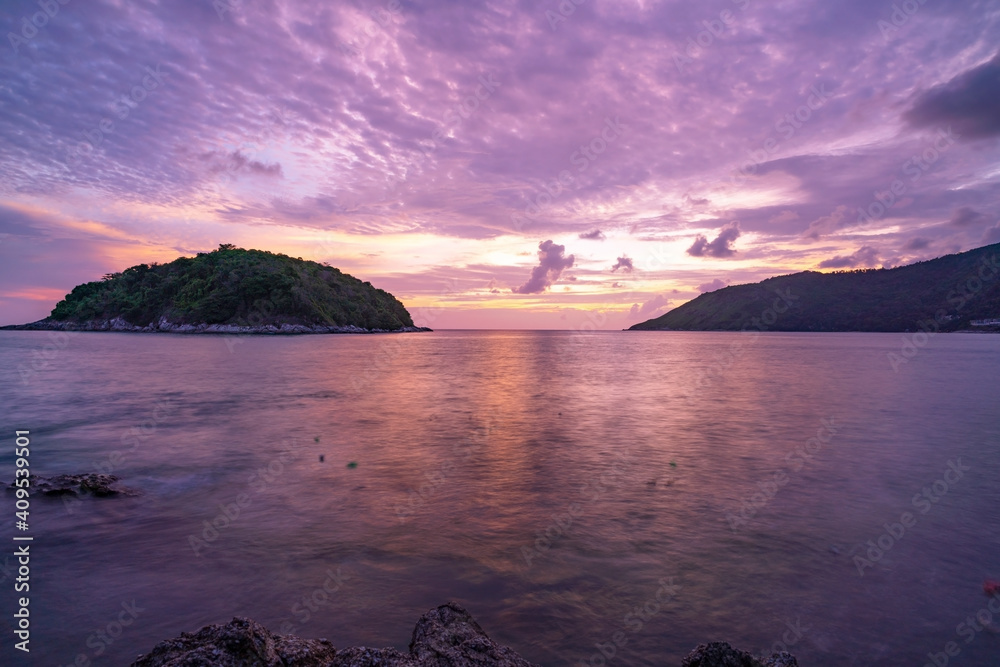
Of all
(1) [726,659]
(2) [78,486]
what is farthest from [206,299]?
(1) [726,659]

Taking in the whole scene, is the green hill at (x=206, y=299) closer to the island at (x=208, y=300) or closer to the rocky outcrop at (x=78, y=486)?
the island at (x=208, y=300)

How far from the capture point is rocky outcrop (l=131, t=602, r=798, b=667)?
4523mm

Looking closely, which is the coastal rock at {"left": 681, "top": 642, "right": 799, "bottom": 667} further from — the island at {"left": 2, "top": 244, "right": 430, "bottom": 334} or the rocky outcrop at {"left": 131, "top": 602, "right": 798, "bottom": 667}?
the island at {"left": 2, "top": 244, "right": 430, "bottom": 334}

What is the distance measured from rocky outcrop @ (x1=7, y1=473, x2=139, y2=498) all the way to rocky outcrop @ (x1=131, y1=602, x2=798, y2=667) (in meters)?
9.35

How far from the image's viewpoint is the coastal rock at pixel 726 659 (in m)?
4.74

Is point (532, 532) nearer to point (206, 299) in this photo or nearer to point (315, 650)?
point (315, 650)

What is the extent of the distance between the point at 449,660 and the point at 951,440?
24.3 meters

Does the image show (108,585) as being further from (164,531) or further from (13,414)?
(13,414)

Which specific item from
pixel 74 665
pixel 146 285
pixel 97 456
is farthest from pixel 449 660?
pixel 146 285

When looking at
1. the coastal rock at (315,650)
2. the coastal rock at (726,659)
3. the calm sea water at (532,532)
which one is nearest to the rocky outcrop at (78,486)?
the calm sea water at (532,532)

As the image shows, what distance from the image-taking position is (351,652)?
15.4ft

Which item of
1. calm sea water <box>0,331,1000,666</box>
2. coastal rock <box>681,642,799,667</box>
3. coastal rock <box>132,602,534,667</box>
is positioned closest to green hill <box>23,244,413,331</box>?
calm sea water <box>0,331,1000,666</box>

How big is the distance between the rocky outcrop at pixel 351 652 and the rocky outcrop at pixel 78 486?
935cm

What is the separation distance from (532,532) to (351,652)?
5959mm
